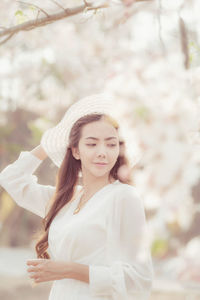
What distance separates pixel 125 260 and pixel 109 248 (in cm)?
7

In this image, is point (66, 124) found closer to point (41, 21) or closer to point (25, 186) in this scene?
point (25, 186)

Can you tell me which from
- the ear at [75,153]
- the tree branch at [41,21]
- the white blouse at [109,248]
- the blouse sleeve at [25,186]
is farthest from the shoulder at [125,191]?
the tree branch at [41,21]

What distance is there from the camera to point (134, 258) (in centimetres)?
192

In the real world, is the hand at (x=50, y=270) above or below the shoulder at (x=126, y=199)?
below

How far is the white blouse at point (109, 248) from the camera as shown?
190 centimetres

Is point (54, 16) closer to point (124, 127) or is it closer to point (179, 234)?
point (124, 127)

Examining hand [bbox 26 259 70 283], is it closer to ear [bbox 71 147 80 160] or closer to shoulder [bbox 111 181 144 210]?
shoulder [bbox 111 181 144 210]

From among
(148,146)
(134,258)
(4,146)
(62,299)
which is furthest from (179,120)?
(4,146)

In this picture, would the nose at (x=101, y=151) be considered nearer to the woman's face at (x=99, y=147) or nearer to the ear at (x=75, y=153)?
the woman's face at (x=99, y=147)

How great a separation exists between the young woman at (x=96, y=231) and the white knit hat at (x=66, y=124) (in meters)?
0.02

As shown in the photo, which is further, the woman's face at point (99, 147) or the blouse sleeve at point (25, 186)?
the blouse sleeve at point (25, 186)

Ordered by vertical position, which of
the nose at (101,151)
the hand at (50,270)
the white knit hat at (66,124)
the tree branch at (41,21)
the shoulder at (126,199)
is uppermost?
the tree branch at (41,21)

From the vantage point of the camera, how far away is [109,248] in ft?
6.35

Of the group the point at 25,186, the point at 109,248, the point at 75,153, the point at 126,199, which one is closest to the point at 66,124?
the point at 75,153
